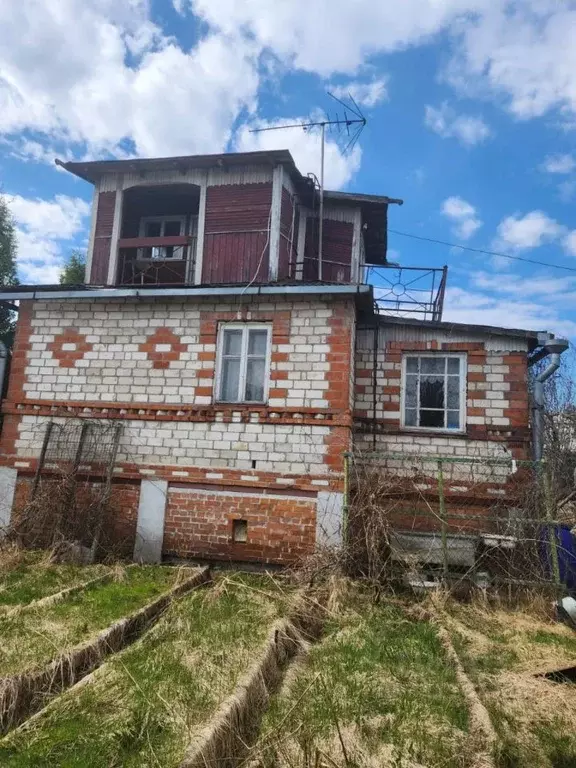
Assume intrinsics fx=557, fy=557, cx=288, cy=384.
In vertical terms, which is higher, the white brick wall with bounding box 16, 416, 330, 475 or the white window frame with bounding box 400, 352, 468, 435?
the white window frame with bounding box 400, 352, 468, 435

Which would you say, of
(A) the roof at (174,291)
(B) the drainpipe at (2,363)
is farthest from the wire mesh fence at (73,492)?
(A) the roof at (174,291)

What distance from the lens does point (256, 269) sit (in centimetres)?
1114

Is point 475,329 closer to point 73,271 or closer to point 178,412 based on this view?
point 178,412

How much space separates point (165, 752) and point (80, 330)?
25.9 feet

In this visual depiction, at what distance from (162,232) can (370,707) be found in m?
11.0

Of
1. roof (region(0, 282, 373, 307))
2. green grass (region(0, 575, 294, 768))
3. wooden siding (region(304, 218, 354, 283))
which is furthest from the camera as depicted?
wooden siding (region(304, 218, 354, 283))

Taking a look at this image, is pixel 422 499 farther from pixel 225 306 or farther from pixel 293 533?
pixel 225 306

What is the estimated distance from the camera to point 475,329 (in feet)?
31.0

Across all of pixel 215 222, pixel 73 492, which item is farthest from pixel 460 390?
pixel 73 492

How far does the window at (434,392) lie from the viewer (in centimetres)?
952

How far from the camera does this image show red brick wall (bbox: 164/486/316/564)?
8.50 m

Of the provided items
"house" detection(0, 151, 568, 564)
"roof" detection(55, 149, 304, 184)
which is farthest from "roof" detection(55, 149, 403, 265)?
"house" detection(0, 151, 568, 564)

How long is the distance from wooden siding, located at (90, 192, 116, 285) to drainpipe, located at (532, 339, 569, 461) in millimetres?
8746

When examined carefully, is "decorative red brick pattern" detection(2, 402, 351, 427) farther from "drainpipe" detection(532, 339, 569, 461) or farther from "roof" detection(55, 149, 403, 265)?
"roof" detection(55, 149, 403, 265)
